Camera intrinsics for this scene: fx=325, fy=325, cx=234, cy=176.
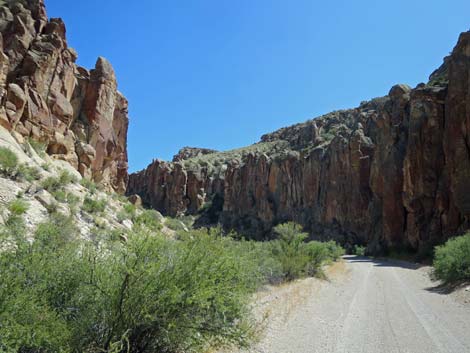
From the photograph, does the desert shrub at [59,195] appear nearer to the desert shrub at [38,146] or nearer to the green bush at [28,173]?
the green bush at [28,173]

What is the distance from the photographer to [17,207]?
452 inches

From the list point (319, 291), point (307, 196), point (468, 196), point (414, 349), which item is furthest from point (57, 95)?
point (307, 196)

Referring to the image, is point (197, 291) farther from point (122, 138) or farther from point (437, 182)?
point (437, 182)

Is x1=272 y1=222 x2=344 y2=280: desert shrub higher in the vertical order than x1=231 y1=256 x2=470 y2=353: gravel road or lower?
higher

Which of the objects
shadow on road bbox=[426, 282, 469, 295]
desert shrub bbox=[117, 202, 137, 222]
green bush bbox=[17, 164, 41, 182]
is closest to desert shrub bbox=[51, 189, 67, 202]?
green bush bbox=[17, 164, 41, 182]

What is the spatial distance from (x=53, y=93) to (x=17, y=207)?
13590 mm

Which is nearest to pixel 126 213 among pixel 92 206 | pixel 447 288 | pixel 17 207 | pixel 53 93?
pixel 92 206

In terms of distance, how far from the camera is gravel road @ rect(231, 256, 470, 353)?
7113 millimetres

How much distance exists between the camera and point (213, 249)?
6.00m

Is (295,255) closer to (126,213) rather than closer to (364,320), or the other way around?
(364,320)

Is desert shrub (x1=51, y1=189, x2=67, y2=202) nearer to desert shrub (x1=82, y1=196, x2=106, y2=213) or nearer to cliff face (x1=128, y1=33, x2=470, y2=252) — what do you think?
desert shrub (x1=82, y1=196, x2=106, y2=213)

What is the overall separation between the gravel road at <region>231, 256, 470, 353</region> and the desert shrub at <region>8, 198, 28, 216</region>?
8.92 meters

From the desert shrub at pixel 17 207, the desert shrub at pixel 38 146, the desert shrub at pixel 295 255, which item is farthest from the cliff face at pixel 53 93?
the desert shrub at pixel 295 255

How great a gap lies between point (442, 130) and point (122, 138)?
35.0 metres
